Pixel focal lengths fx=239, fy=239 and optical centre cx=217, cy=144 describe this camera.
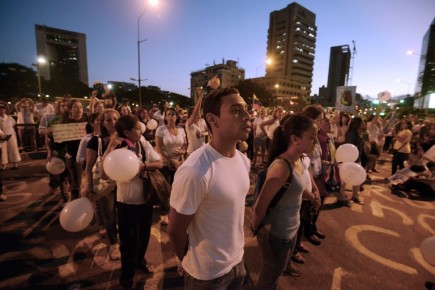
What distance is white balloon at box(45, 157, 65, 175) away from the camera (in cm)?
484

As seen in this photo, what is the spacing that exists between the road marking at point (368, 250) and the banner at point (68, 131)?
553cm

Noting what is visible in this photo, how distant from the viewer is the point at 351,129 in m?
5.51

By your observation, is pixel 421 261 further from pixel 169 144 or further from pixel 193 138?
pixel 169 144

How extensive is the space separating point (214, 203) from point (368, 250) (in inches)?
150

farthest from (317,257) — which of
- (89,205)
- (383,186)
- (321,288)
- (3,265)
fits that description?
(383,186)

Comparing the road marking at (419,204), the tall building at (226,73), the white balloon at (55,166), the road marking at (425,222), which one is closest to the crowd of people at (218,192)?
the white balloon at (55,166)

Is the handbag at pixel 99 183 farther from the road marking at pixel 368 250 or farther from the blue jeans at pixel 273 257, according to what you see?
the road marking at pixel 368 250

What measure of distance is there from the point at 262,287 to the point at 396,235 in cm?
373

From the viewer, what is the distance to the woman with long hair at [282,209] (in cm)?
206

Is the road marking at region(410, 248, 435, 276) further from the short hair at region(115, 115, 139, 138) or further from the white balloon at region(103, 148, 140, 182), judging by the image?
the short hair at region(115, 115, 139, 138)

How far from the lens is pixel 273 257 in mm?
2123

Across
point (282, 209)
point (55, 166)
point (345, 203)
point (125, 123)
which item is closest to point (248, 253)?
point (282, 209)

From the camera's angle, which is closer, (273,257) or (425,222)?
(273,257)

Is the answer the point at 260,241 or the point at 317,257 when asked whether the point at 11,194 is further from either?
the point at 317,257
